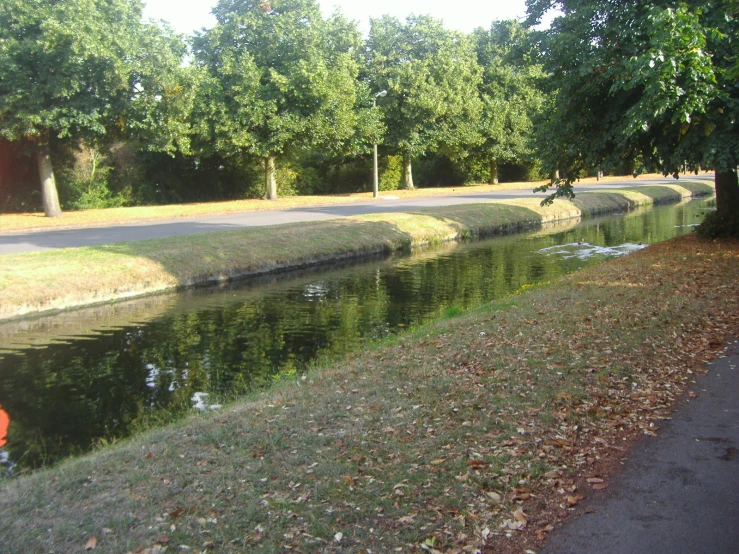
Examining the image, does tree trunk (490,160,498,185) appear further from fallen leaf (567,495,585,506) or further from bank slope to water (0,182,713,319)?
fallen leaf (567,495,585,506)

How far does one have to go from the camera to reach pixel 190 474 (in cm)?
566

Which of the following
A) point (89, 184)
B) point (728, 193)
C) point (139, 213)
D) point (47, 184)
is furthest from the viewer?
point (89, 184)

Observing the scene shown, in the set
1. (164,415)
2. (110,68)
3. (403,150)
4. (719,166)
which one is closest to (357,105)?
(403,150)

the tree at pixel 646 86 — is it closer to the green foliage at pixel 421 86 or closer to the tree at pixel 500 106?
the green foliage at pixel 421 86

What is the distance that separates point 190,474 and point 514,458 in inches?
102

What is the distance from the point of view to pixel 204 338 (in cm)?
1356

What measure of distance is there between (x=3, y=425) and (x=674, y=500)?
797cm

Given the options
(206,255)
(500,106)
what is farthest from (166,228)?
(500,106)

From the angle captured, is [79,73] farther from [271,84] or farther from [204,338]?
[204,338]

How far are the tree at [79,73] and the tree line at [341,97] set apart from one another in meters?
0.08

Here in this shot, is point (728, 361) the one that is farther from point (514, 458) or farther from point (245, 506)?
point (245, 506)

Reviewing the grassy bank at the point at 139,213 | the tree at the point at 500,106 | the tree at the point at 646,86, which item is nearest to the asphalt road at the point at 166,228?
the grassy bank at the point at 139,213

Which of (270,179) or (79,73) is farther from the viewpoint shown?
(270,179)

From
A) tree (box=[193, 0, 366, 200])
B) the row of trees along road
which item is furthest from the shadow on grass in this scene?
tree (box=[193, 0, 366, 200])
